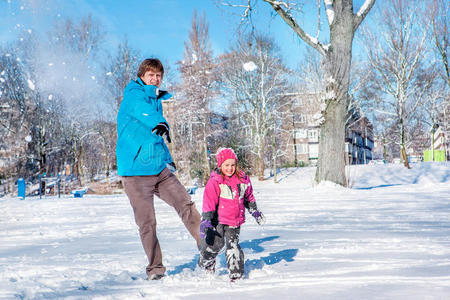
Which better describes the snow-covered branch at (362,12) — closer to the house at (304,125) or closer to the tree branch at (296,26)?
the tree branch at (296,26)

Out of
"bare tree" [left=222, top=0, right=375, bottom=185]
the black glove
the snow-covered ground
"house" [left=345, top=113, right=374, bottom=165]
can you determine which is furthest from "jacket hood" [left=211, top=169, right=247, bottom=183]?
"house" [left=345, top=113, right=374, bottom=165]

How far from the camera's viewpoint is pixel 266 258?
→ 3510 mm

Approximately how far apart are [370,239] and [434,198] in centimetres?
516

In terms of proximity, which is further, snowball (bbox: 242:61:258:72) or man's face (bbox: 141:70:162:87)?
snowball (bbox: 242:61:258:72)

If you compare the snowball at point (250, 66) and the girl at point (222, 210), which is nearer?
the girl at point (222, 210)

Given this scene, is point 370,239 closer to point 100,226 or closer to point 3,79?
point 100,226

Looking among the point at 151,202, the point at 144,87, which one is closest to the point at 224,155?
the point at 151,202

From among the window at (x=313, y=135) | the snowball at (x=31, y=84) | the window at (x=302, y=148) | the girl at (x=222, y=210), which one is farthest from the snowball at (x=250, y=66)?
the window at (x=302, y=148)

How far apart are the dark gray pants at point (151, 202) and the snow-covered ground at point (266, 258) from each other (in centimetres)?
21

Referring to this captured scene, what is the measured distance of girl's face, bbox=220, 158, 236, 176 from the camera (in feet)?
10.1

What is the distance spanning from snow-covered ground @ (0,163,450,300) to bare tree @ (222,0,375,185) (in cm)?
366

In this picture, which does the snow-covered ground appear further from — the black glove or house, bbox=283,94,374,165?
house, bbox=283,94,374,165

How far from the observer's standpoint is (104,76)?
26.1 metres

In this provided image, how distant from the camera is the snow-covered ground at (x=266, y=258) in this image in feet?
7.99
